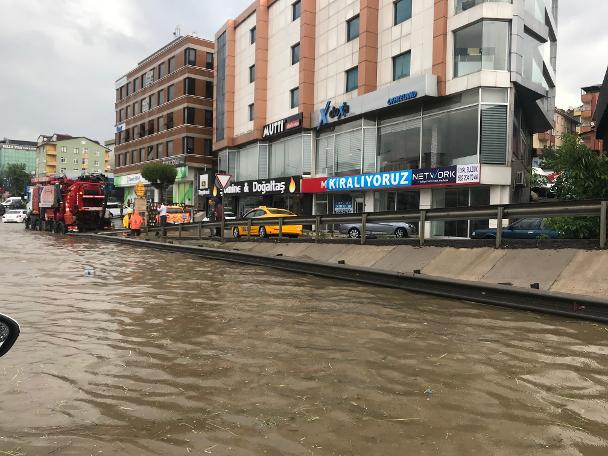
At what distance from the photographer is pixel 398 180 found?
28062mm

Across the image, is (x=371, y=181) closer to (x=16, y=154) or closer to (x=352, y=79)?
(x=352, y=79)

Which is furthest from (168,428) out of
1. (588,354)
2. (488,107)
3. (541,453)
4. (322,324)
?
(488,107)

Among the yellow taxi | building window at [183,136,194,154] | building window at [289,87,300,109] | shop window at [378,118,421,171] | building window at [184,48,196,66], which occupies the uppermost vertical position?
building window at [184,48,196,66]

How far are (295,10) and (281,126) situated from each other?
8.68m

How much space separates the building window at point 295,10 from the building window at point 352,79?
26.6 feet

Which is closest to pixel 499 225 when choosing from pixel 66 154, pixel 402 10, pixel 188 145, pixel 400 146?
pixel 400 146

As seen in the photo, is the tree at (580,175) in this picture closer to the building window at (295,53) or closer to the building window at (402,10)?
the building window at (402,10)

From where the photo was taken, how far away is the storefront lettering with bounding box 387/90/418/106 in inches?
Answer: 1045

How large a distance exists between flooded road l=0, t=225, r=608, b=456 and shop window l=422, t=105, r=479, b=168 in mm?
18800

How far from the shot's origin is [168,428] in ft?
10.7

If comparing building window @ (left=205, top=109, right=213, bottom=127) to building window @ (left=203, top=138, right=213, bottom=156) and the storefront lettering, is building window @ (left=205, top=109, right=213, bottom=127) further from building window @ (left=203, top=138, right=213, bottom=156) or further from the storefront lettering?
the storefront lettering

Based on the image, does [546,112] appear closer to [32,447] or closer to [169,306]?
[169,306]

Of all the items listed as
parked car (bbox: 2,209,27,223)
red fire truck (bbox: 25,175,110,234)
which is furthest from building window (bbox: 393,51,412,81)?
parked car (bbox: 2,209,27,223)

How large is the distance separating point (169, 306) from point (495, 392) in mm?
5038
